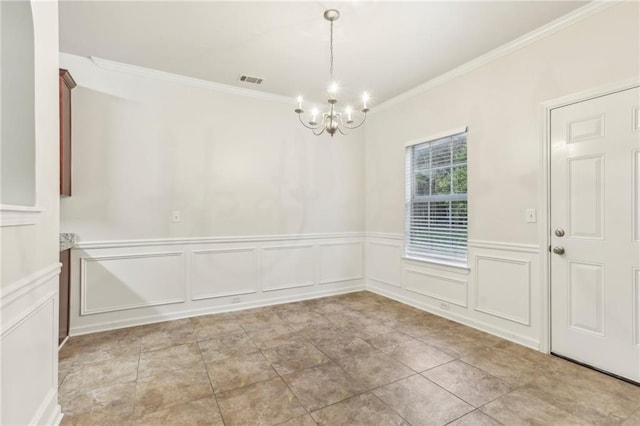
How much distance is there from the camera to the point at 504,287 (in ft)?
10.2

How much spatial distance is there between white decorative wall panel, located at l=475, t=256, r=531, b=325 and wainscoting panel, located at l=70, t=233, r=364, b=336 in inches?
79.4

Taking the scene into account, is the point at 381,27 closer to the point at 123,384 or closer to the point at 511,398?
the point at 511,398

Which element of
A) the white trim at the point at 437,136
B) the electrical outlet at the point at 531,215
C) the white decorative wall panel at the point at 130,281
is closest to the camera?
the electrical outlet at the point at 531,215

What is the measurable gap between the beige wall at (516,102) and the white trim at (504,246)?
4 centimetres

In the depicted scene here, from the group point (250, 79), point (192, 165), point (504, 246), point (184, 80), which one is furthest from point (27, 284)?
point (504, 246)

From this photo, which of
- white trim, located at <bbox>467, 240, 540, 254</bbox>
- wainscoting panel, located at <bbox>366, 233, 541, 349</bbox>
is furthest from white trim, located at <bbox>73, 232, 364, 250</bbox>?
white trim, located at <bbox>467, 240, 540, 254</bbox>

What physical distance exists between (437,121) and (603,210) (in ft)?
6.30

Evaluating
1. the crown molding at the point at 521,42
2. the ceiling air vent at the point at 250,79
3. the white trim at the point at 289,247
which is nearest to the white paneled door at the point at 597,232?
the crown molding at the point at 521,42

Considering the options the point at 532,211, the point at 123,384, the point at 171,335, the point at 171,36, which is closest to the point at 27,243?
the point at 123,384

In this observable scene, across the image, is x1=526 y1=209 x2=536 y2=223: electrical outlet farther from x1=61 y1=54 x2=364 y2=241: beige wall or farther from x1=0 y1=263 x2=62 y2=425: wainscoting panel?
x1=0 y1=263 x2=62 y2=425: wainscoting panel

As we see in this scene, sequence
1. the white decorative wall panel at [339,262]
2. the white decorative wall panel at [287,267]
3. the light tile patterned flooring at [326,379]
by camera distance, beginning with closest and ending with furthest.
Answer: the light tile patterned flooring at [326,379] → the white decorative wall panel at [287,267] → the white decorative wall panel at [339,262]

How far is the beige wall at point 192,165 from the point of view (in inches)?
131

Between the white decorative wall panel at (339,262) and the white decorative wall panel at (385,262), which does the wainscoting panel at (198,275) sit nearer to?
the white decorative wall panel at (339,262)

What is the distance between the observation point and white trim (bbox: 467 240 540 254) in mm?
2890
